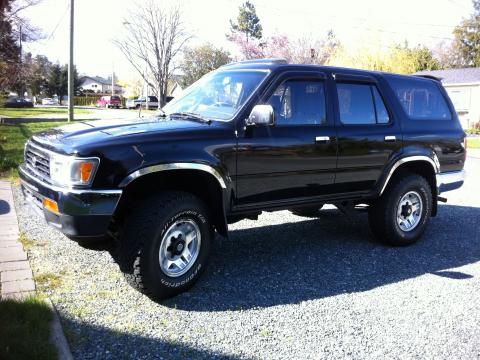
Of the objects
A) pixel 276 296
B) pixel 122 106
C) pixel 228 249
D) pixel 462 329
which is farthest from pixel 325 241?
pixel 122 106

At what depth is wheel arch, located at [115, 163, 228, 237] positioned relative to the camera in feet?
12.8

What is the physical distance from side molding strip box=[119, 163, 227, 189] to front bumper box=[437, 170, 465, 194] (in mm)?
3219

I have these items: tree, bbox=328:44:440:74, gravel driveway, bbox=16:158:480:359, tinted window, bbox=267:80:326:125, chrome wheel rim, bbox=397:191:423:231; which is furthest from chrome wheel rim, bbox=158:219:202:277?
tree, bbox=328:44:440:74

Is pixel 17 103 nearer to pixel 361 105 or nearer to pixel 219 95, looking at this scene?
pixel 219 95

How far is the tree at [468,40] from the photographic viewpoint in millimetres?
54188

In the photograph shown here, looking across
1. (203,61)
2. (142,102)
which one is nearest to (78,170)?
(203,61)

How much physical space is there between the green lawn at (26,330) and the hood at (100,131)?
1188 mm

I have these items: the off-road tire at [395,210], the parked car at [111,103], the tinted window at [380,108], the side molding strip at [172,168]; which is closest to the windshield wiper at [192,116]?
the side molding strip at [172,168]

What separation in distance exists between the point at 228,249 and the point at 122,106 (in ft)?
191

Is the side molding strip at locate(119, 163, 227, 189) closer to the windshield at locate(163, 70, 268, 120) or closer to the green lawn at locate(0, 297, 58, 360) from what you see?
the windshield at locate(163, 70, 268, 120)

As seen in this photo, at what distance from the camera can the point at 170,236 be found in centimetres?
407

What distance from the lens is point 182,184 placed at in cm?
427

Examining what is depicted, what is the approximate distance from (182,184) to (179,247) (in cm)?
55

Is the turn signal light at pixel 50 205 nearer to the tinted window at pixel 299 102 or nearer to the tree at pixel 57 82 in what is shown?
the tinted window at pixel 299 102
